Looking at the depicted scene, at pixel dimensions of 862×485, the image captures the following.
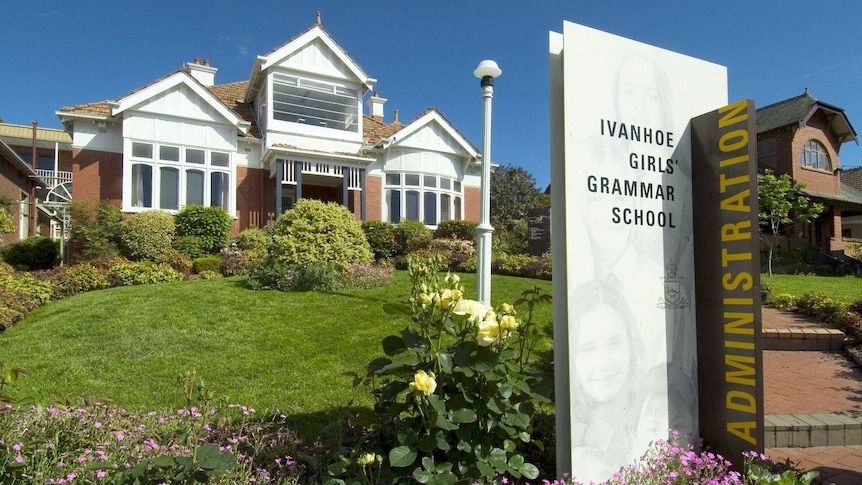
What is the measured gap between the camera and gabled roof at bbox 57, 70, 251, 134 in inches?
595

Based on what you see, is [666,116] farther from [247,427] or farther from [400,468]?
[247,427]

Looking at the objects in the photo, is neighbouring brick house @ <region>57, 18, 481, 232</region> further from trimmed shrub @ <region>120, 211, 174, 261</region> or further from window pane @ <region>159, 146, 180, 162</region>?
trimmed shrub @ <region>120, 211, 174, 261</region>

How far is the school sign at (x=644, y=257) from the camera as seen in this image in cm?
260


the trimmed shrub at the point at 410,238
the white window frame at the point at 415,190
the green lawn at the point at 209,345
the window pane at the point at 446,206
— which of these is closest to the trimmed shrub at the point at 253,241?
the trimmed shrub at the point at 410,238

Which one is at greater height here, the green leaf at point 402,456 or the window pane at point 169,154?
the window pane at point 169,154

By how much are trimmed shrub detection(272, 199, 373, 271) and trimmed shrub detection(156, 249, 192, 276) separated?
3378 millimetres

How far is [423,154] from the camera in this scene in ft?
64.1

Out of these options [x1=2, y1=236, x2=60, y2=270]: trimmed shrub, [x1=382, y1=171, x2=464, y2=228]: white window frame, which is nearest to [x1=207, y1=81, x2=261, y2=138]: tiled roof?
[x1=382, y1=171, x2=464, y2=228]: white window frame

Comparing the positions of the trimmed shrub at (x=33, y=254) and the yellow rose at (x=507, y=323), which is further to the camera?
the trimmed shrub at (x=33, y=254)

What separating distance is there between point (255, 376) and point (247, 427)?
195 cm

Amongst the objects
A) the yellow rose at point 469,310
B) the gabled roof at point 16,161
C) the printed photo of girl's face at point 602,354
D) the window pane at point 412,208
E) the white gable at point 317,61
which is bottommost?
the printed photo of girl's face at point 602,354

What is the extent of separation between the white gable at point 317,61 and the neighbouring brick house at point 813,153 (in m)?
21.2

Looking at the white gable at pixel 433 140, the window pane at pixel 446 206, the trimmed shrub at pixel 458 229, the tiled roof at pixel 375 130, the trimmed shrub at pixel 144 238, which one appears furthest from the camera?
the window pane at pixel 446 206

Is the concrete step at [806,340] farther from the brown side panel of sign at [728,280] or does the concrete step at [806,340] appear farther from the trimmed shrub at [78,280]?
the trimmed shrub at [78,280]
